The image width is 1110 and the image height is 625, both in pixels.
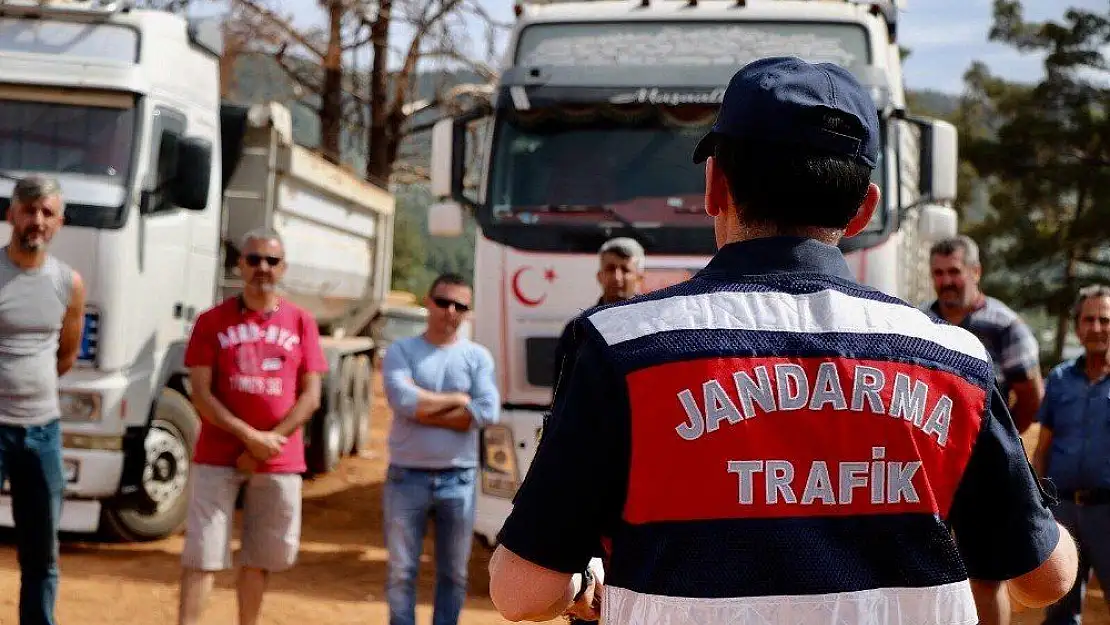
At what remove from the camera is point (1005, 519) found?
192 cm

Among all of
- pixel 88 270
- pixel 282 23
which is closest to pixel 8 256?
pixel 88 270

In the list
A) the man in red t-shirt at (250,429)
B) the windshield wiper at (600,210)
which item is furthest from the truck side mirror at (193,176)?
the man in red t-shirt at (250,429)

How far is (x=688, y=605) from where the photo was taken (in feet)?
5.70

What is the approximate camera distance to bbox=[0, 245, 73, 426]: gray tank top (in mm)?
5688

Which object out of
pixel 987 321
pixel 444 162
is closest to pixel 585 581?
pixel 987 321

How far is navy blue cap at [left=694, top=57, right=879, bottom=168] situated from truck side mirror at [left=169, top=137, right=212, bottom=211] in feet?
24.4

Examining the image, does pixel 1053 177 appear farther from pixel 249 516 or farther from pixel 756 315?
pixel 756 315

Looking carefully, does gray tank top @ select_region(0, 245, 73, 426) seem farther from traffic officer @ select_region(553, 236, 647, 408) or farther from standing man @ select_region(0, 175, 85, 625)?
traffic officer @ select_region(553, 236, 647, 408)

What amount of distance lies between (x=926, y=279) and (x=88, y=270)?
6300 millimetres

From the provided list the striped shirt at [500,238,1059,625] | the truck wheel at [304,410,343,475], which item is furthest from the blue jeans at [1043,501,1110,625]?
the truck wheel at [304,410,343,475]

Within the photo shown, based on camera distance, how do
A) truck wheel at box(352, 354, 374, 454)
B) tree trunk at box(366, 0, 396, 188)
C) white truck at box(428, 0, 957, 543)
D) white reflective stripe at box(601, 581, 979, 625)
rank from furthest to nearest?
tree trunk at box(366, 0, 396, 188) < truck wheel at box(352, 354, 374, 454) < white truck at box(428, 0, 957, 543) < white reflective stripe at box(601, 581, 979, 625)

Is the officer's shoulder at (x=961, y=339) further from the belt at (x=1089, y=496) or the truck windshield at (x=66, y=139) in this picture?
the truck windshield at (x=66, y=139)

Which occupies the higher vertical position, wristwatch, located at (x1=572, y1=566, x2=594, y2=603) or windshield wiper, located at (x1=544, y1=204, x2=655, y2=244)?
windshield wiper, located at (x1=544, y1=204, x2=655, y2=244)

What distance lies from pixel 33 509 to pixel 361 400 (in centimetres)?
862
